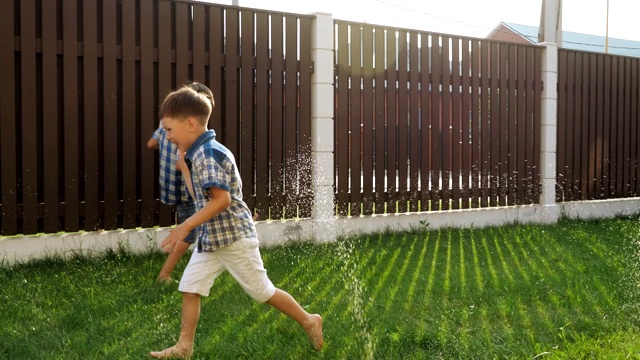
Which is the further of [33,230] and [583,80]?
[583,80]

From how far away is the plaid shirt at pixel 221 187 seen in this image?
3.11m

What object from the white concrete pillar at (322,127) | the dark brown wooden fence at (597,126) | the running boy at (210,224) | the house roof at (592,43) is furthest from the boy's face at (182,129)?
the house roof at (592,43)

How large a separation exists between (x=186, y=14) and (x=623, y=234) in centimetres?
516

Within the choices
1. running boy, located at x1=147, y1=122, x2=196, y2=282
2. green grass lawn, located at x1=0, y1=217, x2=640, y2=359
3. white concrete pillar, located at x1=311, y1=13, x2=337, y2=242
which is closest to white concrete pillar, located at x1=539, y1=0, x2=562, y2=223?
green grass lawn, located at x1=0, y1=217, x2=640, y2=359

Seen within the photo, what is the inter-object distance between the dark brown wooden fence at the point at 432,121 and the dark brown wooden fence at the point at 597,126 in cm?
52

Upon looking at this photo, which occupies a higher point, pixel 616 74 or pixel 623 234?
pixel 616 74

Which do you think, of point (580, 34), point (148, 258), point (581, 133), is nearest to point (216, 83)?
point (148, 258)

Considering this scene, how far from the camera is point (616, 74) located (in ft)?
32.6

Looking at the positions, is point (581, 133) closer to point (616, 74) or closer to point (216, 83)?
point (616, 74)

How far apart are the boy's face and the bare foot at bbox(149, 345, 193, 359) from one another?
0.94 m

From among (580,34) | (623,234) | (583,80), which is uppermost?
(580,34)

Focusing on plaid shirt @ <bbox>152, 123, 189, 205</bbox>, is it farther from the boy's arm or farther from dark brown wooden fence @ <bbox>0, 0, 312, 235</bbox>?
the boy's arm

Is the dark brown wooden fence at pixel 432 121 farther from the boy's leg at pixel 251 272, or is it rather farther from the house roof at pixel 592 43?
the house roof at pixel 592 43

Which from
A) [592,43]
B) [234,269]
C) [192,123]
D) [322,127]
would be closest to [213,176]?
[192,123]
